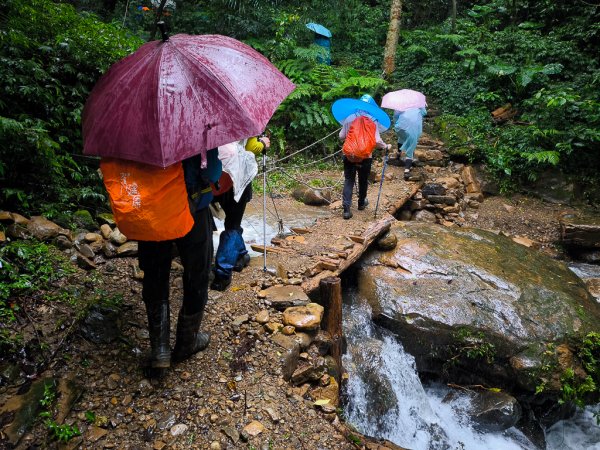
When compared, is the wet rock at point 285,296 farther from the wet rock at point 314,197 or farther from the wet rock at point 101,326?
the wet rock at point 314,197

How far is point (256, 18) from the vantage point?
11156mm

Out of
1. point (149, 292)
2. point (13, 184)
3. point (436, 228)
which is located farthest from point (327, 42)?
point (149, 292)

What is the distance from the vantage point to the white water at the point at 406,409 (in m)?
4.43

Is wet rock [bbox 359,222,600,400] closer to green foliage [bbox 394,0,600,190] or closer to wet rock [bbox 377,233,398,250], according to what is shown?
wet rock [bbox 377,233,398,250]

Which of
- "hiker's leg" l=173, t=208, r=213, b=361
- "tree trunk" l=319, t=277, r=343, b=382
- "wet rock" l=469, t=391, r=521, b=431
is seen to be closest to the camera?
"hiker's leg" l=173, t=208, r=213, b=361

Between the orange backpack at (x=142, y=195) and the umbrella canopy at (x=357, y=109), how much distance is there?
4.26 metres

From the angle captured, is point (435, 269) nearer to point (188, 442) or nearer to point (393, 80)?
point (188, 442)

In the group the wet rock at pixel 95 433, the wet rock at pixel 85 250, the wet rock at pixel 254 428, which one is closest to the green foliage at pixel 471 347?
the wet rock at pixel 254 428

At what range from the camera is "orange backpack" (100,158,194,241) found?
7.39 feet

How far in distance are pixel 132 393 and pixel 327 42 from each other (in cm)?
1298

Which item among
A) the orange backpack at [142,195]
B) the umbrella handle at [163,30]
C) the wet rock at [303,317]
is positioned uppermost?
the umbrella handle at [163,30]

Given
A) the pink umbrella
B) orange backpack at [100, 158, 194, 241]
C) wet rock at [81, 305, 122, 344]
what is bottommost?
wet rock at [81, 305, 122, 344]

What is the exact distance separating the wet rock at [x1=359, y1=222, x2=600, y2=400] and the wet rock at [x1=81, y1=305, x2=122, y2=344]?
342cm

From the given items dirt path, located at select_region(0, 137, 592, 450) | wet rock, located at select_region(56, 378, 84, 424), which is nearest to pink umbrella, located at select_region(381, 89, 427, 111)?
dirt path, located at select_region(0, 137, 592, 450)
